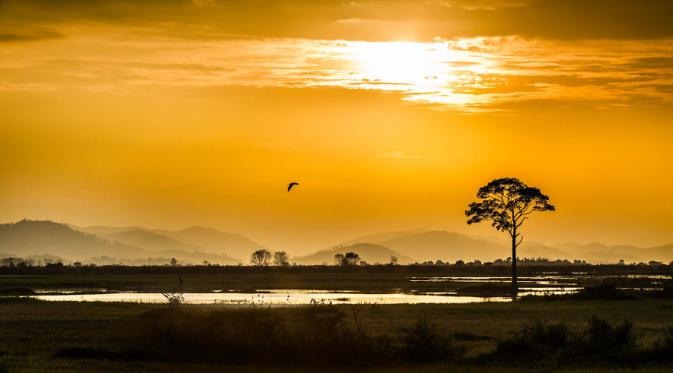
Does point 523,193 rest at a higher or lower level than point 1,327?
higher

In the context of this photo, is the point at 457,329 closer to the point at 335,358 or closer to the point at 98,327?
the point at 335,358

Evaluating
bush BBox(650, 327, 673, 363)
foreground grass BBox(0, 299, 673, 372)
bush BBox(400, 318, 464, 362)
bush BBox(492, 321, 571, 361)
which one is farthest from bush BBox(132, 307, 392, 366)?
bush BBox(650, 327, 673, 363)

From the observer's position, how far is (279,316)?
148 feet

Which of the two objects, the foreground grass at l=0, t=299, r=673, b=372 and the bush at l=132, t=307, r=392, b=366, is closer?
the foreground grass at l=0, t=299, r=673, b=372

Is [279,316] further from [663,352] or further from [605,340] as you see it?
[663,352]

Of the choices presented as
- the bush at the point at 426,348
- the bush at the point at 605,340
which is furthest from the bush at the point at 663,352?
the bush at the point at 426,348

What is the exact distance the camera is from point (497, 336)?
46.1 m

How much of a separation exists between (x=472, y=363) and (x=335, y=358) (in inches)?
202

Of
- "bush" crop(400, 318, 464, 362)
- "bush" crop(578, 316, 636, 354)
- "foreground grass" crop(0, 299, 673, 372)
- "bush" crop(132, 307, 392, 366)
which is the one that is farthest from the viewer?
"bush" crop(578, 316, 636, 354)

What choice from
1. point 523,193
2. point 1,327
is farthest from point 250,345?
point 523,193

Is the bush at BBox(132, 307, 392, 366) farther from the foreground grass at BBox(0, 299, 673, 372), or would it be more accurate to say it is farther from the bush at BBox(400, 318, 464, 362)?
the bush at BBox(400, 318, 464, 362)

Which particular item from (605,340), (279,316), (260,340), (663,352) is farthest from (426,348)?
(279,316)

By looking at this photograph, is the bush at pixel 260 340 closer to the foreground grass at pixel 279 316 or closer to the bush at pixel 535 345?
the foreground grass at pixel 279 316

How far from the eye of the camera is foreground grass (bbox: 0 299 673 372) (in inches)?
1457
